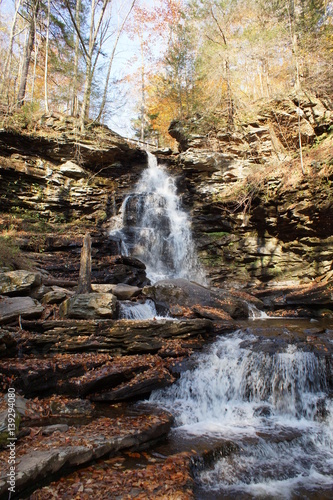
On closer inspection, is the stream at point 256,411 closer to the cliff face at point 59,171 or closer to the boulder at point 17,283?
the boulder at point 17,283

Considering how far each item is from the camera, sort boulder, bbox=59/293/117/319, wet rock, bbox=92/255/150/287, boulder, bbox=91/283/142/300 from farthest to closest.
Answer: wet rock, bbox=92/255/150/287 < boulder, bbox=91/283/142/300 < boulder, bbox=59/293/117/319

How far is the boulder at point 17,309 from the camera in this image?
660 cm

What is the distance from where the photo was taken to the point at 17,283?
8.11m

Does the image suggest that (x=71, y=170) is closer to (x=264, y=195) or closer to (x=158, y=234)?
(x=158, y=234)

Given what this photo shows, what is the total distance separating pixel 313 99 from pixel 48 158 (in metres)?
14.1

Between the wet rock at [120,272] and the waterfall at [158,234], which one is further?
the waterfall at [158,234]

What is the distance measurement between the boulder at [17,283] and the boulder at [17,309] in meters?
0.57

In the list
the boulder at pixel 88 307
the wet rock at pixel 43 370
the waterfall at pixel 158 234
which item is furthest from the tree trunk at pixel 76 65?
the wet rock at pixel 43 370

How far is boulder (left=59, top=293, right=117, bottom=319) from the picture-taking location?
7352 millimetres

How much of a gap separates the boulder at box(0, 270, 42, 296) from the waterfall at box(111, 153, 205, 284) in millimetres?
5927

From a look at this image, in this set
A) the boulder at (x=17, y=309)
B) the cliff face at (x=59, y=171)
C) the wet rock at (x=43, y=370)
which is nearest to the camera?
the wet rock at (x=43, y=370)

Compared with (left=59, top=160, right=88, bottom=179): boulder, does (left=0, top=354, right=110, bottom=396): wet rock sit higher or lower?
lower

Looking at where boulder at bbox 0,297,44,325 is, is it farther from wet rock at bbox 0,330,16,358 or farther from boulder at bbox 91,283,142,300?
boulder at bbox 91,283,142,300

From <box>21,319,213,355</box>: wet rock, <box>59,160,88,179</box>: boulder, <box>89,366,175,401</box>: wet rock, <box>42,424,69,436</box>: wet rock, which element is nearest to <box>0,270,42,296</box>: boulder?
<box>21,319,213,355</box>: wet rock
